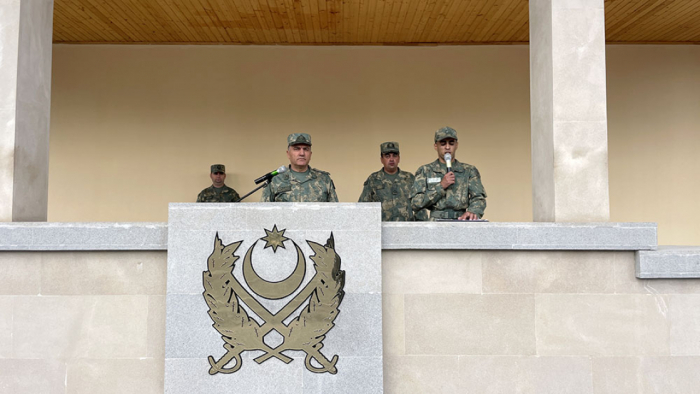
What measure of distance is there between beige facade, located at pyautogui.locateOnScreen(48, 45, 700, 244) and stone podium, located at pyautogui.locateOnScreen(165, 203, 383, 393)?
16.0ft

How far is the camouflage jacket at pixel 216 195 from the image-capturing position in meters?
7.88

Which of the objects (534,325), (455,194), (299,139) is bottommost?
(534,325)

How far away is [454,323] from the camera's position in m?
3.37

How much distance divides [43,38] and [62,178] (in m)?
4.61

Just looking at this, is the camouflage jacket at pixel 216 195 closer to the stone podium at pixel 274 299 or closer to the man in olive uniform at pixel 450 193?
the man in olive uniform at pixel 450 193

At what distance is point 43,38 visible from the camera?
159 inches

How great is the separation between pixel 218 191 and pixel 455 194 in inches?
169

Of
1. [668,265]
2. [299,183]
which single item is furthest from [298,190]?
[668,265]

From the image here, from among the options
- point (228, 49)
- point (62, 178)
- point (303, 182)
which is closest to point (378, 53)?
point (228, 49)

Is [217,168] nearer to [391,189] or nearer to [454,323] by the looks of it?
[391,189]

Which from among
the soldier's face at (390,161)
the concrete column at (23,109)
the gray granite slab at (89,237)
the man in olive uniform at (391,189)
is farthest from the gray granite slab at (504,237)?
the soldier's face at (390,161)

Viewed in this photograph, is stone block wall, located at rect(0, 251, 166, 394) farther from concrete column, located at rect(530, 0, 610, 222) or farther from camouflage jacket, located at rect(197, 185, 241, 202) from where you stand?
camouflage jacket, located at rect(197, 185, 241, 202)

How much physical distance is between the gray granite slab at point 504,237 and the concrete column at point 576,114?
30 cm

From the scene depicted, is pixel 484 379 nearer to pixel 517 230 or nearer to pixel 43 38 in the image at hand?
pixel 517 230
